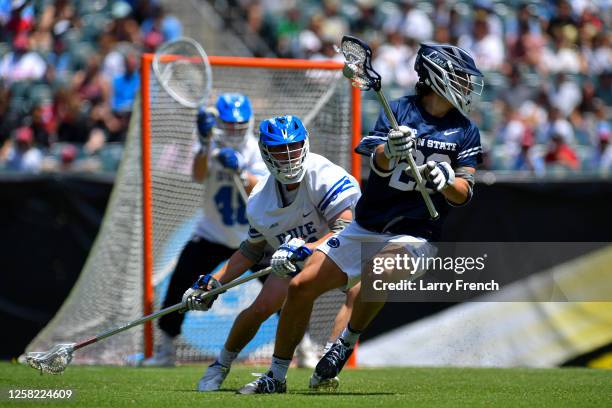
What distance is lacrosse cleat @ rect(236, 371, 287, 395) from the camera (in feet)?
17.2

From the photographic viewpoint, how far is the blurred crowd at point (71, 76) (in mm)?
10961

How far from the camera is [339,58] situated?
11.2 meters

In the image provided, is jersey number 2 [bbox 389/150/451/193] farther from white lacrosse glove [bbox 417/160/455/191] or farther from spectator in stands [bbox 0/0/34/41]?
spectator in stands [bbox 0/0/34/41]

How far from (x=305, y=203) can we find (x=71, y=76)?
7504 mm

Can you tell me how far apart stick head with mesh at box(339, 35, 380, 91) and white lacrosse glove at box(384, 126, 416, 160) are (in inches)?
11.7

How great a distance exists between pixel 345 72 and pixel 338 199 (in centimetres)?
77

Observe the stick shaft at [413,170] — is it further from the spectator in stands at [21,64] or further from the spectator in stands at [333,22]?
the spectator in stands at [21,64]

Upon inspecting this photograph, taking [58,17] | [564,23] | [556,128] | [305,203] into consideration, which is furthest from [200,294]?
[58,17]

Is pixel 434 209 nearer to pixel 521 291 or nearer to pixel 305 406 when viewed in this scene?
pixel 305 406

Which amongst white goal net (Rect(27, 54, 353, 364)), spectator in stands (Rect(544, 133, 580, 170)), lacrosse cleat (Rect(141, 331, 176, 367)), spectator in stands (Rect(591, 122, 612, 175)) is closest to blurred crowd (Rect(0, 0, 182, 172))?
white goal net (Rect(27, 54, 353, 364))

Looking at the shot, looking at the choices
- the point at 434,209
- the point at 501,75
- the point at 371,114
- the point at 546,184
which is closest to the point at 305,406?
the point at 434,209

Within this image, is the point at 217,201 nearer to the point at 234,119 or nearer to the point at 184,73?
the point at 234,119

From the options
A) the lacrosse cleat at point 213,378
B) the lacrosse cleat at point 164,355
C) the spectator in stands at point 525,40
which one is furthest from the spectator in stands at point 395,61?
the lacrosse cleat at point 213,378

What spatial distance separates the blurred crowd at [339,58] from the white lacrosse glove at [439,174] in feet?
18.3
